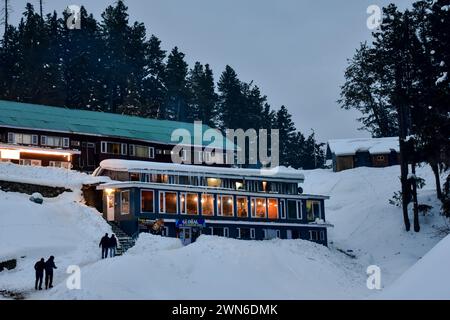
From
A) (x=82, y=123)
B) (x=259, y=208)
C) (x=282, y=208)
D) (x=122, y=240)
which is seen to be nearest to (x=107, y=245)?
(x=122, y=240)

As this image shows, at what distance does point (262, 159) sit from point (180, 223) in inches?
2385

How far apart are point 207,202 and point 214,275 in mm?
21685

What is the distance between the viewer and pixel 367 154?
83.4 m

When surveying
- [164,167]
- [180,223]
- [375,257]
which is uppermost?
[164,167]

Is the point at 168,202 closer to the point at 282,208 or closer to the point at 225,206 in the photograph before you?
the point at 225,206

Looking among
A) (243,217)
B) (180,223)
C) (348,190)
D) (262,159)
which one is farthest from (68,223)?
(262,159)

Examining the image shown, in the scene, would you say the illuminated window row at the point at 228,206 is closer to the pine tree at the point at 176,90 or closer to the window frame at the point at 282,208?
the window frame at the point at 282,208

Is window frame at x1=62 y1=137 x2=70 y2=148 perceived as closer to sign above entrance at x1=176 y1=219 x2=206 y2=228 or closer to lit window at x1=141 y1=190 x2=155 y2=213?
lit window at x1=141 y1=190 x2=155 y2=213

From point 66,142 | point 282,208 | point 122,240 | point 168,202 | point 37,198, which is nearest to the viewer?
point 122,240

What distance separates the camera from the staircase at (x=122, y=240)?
4102 cm

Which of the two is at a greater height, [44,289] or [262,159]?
[262,159]

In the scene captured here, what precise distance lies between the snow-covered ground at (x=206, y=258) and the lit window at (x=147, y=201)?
14.0 ft

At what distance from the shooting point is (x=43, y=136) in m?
61.5

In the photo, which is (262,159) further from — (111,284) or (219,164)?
(111,284)
